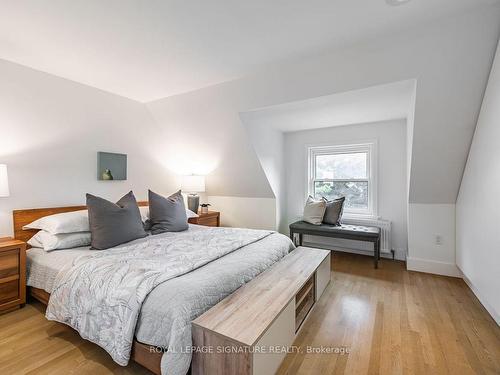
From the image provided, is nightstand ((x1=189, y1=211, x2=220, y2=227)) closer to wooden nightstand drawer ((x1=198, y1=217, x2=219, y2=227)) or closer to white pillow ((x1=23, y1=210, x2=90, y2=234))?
wooden nightstand drawer ((x1=198, y1=217, x2=219, y2=227))

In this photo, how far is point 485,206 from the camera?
7.18 feet

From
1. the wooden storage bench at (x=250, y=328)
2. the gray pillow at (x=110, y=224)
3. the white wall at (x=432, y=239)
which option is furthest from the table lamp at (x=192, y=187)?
the white wall at (x=432, y=239)

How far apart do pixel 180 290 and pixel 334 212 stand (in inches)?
115

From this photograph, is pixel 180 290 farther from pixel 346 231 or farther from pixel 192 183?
pixel 192 183

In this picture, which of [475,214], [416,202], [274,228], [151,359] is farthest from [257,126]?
[151,359]

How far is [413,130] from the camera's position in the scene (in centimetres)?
256

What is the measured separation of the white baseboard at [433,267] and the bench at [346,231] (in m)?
0.39

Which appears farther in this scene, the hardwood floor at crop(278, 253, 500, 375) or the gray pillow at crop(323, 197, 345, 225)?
the gray pillow at crop(323, 197, 345, 225)

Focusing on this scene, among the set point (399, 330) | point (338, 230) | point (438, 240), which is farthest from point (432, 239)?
point (399, 330)

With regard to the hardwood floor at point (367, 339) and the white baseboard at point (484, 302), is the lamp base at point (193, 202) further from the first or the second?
the white baseboard at point (484, 302)

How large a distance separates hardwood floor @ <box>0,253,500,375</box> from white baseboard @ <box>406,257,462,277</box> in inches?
14.8

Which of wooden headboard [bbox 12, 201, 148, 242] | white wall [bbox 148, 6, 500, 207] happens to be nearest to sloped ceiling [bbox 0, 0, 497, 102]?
white wall [bbox 148, 6, 500, 207]

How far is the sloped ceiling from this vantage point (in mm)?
1669

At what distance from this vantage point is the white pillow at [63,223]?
2.28m
